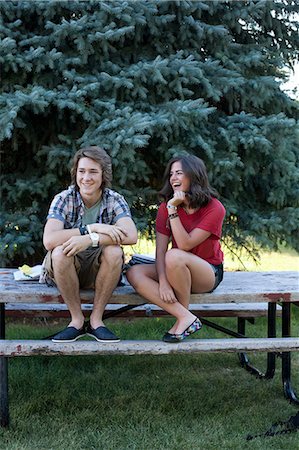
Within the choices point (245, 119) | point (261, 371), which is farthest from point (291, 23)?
point (261, 371)

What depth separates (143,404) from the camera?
153 inches

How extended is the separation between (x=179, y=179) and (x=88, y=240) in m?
0.74

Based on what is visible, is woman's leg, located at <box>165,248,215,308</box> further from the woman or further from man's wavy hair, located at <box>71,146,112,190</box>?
man's wavy hair, located at <box>71,146,112,190</box>

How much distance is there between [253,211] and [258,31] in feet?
6.54

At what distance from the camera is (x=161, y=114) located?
17.6ft

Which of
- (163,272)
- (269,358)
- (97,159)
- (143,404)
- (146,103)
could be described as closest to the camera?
(163,272)

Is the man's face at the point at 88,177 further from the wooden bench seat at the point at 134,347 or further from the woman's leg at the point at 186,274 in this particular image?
the wooden bench seat at the point at 134,347

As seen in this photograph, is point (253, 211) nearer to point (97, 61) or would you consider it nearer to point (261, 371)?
point (261, 371)

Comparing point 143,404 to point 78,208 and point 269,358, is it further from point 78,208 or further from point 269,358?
point 78,208

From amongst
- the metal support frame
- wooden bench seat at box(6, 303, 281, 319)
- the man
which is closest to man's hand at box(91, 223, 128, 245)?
the man

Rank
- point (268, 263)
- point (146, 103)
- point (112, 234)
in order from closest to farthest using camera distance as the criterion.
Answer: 1. point (112, 234)
2. point (146, 103)
3. point (268, 263)

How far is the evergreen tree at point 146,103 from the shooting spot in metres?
5.27

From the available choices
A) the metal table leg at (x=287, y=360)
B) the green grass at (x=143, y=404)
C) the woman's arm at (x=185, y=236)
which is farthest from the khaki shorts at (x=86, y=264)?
the metal table leg at (x=287, y=360)

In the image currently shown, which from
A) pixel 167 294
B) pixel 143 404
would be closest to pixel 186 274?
pixel 167 294
